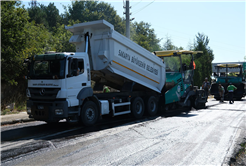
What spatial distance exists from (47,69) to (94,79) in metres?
3.32

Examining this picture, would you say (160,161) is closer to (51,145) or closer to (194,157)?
(194,157)

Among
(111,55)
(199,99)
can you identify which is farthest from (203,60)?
(111,55)

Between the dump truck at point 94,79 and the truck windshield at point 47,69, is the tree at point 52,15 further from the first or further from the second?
the truck windshield at point 47,69

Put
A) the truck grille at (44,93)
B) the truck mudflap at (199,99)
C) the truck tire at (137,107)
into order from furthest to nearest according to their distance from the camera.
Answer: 1. the truck mudflap at (199,99)
2. the truck tire at (137,107)
3. the truck grille at (44,93)

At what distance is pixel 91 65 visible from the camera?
31.2 ft

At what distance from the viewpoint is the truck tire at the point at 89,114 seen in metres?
8.52

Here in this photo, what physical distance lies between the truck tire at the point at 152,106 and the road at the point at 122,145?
3050mm

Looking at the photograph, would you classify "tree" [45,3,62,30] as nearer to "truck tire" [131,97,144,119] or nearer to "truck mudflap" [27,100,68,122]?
"truck tire" [131,97,144,119]

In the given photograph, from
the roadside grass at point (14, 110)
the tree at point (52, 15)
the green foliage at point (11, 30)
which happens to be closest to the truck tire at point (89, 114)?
the green foliage at point (11, 30)

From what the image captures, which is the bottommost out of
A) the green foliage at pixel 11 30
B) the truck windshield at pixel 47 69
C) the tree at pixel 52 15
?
the truck windshield at pixel 47 69

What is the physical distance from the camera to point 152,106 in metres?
12.2

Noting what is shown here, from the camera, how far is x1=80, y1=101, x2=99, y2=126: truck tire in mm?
8516

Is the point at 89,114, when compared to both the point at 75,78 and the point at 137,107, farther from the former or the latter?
the point at 137,107

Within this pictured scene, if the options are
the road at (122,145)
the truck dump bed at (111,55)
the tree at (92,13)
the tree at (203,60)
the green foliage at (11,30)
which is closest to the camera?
the road at (122,145)
